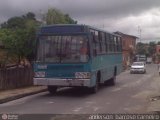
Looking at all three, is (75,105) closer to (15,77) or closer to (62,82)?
(62,82)

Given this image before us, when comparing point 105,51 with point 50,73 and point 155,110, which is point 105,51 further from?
point 155,110

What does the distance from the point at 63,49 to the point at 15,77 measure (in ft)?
16.9

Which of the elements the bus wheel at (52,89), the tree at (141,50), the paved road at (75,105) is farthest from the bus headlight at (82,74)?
the tree at (141,50)

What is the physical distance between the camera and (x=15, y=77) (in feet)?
78.5

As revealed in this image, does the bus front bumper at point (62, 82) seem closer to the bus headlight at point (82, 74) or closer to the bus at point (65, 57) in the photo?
the bus at point (65, 57)

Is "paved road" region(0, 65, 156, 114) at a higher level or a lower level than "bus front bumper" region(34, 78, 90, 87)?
lower

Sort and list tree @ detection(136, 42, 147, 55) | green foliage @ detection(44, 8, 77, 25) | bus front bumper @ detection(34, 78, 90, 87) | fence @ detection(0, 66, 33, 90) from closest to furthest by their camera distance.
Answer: bus front bumper @ detection(34, 78, 90, 87) < fence @ detection(0, 66, 33, 90) < green foliage @ detection(44, 8, 77, 25) < tree @ detection(136, 42, 147, 55)

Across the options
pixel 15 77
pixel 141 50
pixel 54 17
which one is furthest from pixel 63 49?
pixel 141 50

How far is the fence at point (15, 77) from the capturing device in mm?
22375

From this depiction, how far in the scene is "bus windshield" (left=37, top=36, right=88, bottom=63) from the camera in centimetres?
1975

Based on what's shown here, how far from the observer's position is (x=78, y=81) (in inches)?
768

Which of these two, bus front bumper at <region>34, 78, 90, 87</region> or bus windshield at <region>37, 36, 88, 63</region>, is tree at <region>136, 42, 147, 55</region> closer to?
bus windshield at <region>37, 36, 88, 63</region>

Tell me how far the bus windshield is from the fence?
3.18 meters

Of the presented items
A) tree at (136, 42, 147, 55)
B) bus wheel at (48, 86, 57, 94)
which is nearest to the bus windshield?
bus wheel at (48, 86, 57, 94)
